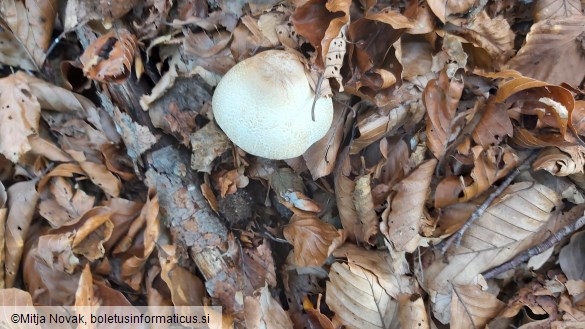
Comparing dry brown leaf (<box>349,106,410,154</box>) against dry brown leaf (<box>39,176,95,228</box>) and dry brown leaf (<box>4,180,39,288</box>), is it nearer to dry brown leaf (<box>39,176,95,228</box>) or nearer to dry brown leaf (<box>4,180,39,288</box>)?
dry brown leaf (<box>39,176,95,228</box>)

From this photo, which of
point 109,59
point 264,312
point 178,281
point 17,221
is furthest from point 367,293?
point 17,221

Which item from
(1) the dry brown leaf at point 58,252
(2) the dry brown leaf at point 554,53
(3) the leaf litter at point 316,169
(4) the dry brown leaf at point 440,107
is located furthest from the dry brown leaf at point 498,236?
(1) the dry brown leaf at point 58,252

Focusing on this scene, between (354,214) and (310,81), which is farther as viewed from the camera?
(354,214)

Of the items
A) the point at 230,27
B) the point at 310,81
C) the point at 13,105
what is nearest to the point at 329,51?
the point at 310,81

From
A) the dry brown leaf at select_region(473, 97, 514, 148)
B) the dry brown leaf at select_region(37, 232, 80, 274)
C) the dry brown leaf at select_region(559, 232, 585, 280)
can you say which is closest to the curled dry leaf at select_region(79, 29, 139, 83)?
the dry brown leaf at select_region(37, 232, 80, 274)

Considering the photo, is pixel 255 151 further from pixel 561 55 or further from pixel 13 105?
pixel 561 55

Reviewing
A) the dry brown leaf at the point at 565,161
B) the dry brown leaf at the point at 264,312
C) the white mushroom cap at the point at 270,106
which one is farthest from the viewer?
the dry brown leaf at the point at 264,312

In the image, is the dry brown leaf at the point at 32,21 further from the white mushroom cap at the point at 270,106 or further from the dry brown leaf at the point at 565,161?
the dry brown leaf at the point at 565,161

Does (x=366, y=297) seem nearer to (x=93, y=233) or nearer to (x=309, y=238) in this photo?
(x=309, y=238)
